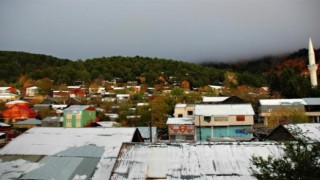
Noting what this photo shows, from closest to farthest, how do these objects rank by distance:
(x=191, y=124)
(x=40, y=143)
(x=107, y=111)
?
(x=40, y=143)
(x=191, y=124)
(x=107, y=111)

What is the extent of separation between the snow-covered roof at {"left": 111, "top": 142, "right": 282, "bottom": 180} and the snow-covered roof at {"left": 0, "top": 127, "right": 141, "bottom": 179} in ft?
4.60

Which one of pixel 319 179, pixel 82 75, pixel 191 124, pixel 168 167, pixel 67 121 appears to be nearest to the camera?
pixel 319 179

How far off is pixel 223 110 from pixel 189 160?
2229 cm

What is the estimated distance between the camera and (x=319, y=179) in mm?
7789

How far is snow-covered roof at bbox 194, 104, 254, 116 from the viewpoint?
111 ft

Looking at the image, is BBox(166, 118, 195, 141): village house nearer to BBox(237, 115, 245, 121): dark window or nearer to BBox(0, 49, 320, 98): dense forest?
BBox(237, 115, 245, 121): dark window

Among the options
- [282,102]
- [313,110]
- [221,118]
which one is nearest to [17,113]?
[221,118]

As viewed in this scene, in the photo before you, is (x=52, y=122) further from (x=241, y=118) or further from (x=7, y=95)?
(x=7, y=95)

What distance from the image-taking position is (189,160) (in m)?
13.1

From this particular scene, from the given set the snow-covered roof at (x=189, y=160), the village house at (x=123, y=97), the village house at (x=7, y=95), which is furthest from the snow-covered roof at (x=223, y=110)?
the village house at (x=7, y=95)

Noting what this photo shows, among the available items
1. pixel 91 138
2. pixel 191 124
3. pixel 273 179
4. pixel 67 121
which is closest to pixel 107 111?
pixel 67 121

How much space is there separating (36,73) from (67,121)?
62.2 metres

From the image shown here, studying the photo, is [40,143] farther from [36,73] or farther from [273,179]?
[36,73]

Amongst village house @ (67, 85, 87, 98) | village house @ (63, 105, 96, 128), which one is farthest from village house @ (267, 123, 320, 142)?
village house @ (67, 85, 87, 98)
